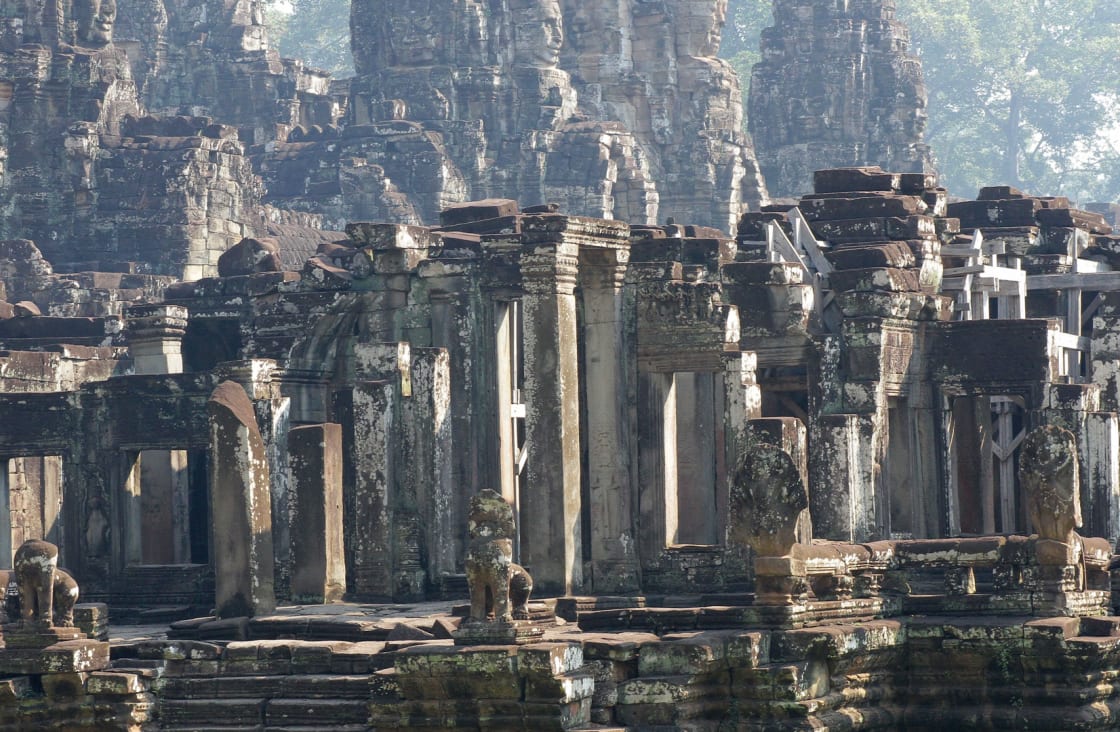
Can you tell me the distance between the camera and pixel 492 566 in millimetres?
18438

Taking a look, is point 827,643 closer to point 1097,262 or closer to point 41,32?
point 1097,262

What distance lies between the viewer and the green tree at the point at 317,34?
9144 centimetres

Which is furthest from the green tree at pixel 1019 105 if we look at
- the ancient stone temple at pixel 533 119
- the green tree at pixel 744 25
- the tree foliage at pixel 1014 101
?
the ancient stone temple at pixel 533 119

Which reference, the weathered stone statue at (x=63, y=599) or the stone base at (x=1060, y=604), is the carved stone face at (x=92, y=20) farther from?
the stone base at (x=1060, y=604)

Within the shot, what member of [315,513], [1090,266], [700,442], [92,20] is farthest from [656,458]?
[92,20]

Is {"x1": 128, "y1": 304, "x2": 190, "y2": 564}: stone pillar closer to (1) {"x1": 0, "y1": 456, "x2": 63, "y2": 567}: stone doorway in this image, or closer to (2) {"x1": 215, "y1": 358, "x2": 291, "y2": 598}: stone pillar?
(1) {"x1": 0, "y1": 456, "x2": 63, "y2": 567}: stone doorway

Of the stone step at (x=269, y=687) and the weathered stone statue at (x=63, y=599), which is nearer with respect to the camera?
the stone step at (x=269, y=687)

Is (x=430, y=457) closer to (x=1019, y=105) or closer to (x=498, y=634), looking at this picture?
(x=498, y=634)

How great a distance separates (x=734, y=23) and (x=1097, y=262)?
192ft

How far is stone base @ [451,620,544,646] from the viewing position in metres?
18.5

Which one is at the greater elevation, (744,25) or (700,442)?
(744,25)

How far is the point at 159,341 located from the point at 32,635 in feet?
36.6

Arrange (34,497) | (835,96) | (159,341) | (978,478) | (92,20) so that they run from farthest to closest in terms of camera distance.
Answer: (835,96), (92,20), (34,497), (159,341), (978,478)

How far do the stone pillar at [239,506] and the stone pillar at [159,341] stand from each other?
821 cm
